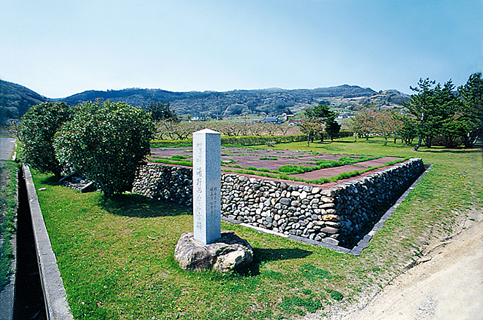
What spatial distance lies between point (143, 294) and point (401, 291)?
4.37 metres

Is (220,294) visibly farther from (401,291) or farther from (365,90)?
(365,90)

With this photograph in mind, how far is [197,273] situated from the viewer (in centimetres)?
475

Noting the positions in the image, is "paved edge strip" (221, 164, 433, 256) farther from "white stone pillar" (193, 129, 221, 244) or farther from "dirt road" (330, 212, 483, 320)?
"white stone pillar" (193, 129, 221, 244)

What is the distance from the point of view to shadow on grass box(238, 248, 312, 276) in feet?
17.0

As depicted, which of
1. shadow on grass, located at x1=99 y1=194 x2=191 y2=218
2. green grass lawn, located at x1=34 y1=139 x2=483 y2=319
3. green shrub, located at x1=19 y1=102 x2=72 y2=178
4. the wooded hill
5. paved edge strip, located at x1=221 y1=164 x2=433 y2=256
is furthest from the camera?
green shrub, located at x1=19 y1=102 x2=72 y2=178

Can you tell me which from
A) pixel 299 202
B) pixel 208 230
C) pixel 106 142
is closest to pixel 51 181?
pixel 106 142

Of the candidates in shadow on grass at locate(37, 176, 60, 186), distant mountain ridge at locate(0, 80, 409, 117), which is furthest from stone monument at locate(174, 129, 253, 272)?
distant mountain ridge at locate(0, 80, 409, 117)

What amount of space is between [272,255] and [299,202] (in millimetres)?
1781

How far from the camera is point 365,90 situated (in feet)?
641

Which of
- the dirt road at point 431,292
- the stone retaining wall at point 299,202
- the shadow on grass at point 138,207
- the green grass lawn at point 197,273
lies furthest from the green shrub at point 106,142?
the dirt road at point 431,292

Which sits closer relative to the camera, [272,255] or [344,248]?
[272,255]

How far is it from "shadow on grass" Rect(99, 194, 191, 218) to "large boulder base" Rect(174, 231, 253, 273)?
3.54m

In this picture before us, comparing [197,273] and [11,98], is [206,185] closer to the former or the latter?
[197,273]

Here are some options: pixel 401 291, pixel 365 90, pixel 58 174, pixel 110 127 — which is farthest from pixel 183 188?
pixel 365 90
